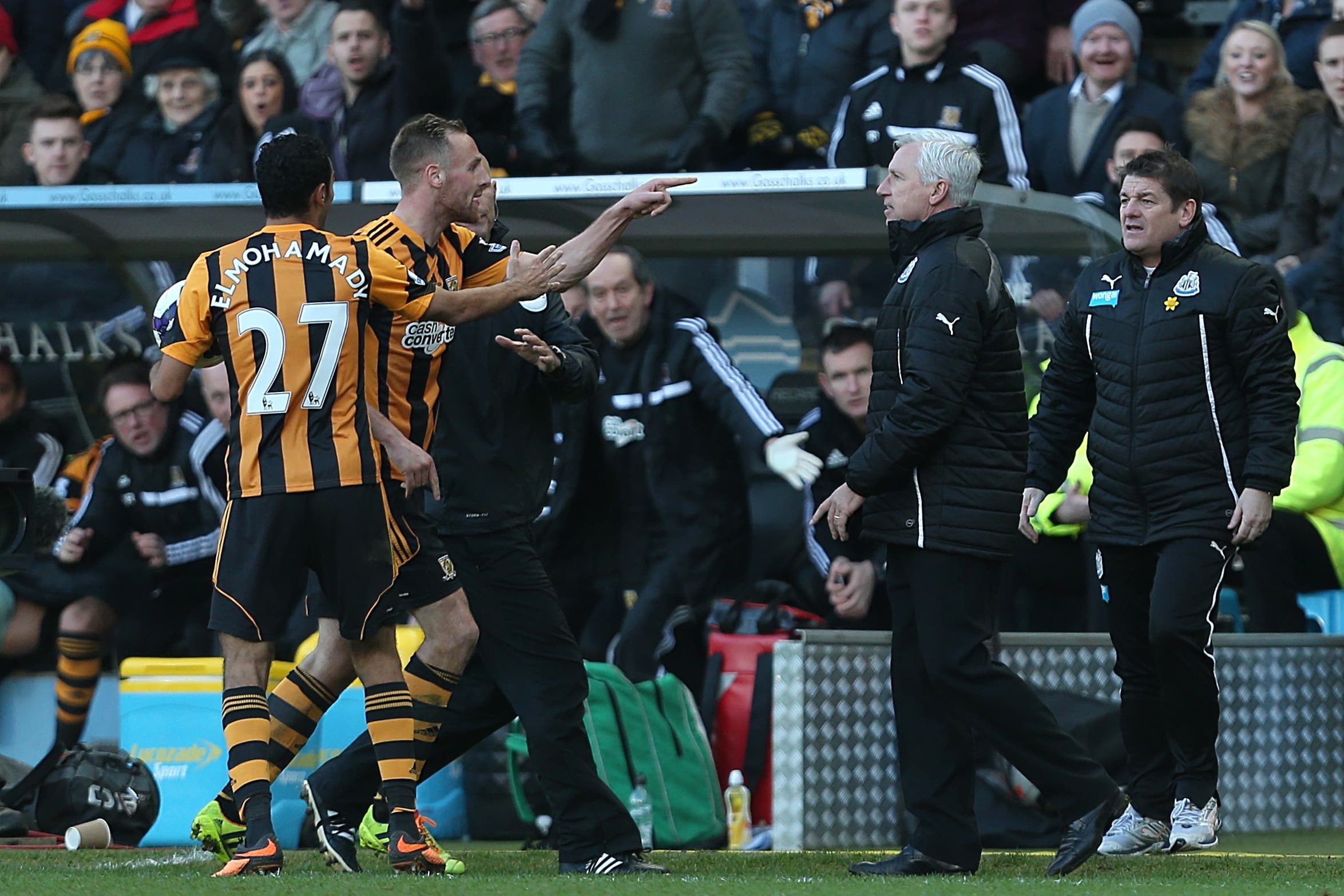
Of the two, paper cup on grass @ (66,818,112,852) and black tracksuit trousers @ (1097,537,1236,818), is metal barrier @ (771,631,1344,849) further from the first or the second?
paper cup on grass @ (66,818,112,852)

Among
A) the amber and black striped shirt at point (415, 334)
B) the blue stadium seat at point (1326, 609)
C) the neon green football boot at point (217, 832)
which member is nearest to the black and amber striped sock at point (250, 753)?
the neon green football boot at point (217, 832)

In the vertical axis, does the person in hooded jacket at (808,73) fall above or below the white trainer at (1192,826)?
above

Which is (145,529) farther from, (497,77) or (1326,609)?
(1326,609)

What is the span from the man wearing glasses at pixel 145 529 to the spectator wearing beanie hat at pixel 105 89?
6.54 feet

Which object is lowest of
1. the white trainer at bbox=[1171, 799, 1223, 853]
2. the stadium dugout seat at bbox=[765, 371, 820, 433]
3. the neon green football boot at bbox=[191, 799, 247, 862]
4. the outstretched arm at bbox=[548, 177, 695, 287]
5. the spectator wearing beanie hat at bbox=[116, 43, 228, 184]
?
the white trainer at bbox=[1171, 799, 1223, 853]

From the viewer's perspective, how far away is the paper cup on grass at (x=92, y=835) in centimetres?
592

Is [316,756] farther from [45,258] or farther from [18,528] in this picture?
[45,258]

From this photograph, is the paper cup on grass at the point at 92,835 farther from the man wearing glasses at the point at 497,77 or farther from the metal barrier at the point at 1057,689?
the man wearing glasses at the point at 497,77

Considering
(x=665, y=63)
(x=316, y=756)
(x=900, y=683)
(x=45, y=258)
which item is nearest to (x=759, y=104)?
(x=665, y=63)

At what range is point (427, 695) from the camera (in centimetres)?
513

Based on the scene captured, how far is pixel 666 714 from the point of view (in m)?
6.45

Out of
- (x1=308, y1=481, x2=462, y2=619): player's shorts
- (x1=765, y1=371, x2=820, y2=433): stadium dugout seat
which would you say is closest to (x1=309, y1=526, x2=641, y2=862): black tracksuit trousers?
(x1=308, y1=481, x2=462, y2=619): player's shorts

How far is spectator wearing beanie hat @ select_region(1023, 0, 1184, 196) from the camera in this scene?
325 inches

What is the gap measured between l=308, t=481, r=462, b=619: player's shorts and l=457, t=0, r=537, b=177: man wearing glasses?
440 centimetres
